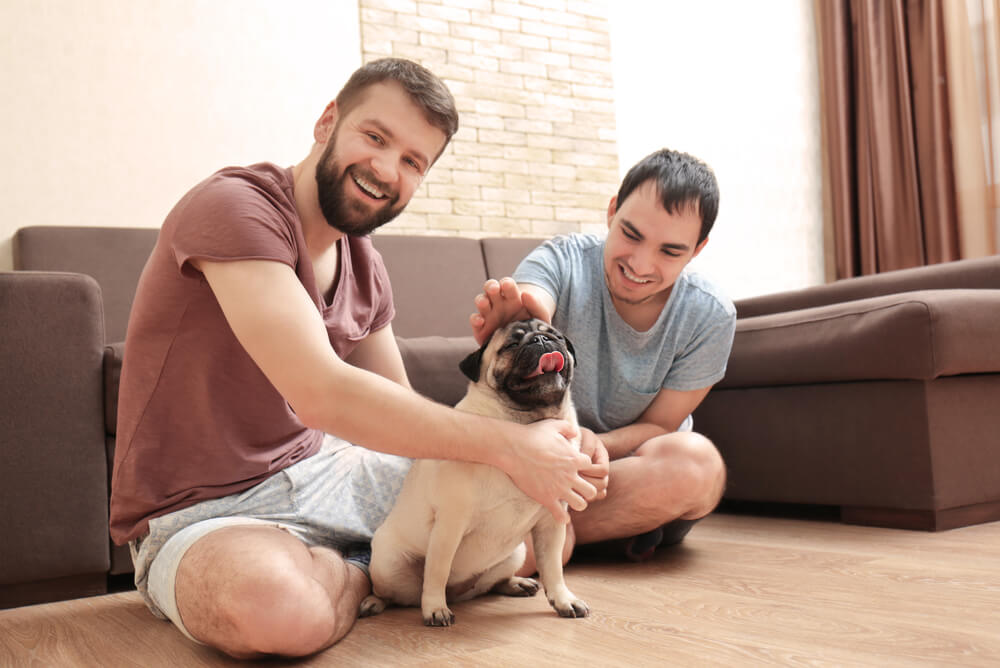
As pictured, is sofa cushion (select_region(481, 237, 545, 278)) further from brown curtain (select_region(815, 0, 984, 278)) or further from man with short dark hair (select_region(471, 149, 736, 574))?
brown curtain (select_region(815, 0, 984, 278))

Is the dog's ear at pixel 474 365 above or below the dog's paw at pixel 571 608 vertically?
above

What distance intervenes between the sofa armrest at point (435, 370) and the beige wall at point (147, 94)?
163 centimetres

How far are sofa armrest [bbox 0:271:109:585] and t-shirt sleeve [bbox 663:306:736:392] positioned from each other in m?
1.40

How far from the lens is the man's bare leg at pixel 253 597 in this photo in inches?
48.5

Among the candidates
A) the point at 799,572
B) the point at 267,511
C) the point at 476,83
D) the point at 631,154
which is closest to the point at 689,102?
the point at 631,154

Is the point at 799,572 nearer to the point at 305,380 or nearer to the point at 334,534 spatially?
the point at 334,534

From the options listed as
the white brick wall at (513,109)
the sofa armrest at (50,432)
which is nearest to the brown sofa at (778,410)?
the sofa armrest at (50,432)

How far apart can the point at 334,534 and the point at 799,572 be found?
0.97 m

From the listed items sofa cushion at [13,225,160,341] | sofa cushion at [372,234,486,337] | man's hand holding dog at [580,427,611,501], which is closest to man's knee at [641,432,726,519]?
man's hand holding dog at [580,427,611,501]

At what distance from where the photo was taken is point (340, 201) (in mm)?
1500

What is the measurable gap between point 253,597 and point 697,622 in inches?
28.4

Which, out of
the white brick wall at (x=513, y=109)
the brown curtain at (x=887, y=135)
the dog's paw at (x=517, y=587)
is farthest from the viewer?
the brown curtain at (x=887, y=135)

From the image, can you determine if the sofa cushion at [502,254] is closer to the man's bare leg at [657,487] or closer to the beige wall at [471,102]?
the beige wall at [471,102]

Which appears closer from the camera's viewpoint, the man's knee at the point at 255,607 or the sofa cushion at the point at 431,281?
the man's knee at the point at 255,607
